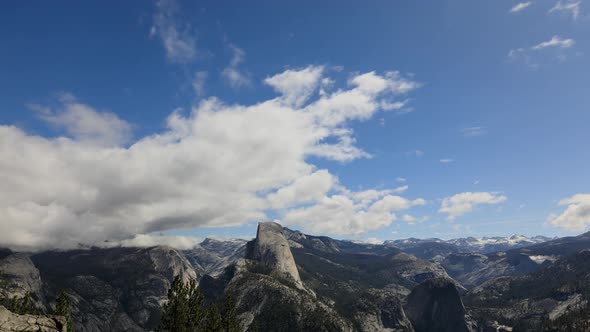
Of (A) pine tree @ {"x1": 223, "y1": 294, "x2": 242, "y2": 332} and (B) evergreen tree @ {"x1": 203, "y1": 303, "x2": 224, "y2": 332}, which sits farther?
(A) pine tree @ {"x1": 223, "y1": 294, "x2": 242, "y2": 332}

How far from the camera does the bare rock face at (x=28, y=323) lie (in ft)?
243

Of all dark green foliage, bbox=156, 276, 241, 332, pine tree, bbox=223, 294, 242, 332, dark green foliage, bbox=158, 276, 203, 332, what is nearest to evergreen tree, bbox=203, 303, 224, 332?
dark green foliage, bbox=156, 276, 241, 332

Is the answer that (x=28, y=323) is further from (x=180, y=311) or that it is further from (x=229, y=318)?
(x=229, y=318)

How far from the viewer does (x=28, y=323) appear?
76.2 meters

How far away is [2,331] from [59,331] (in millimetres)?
10612

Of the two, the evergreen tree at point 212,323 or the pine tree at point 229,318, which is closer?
the evergreen tree at point 212,323

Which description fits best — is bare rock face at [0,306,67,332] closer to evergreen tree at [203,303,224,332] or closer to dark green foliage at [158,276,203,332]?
dark green foliage at [158,276,203,332]

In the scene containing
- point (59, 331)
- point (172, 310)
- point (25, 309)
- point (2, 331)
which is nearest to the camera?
point (2, 331)

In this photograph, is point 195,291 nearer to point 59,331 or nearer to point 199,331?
point 199,331

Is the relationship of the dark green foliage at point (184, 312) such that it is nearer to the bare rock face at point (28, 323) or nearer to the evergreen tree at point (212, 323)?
the evergreen tree at point (212, 323)

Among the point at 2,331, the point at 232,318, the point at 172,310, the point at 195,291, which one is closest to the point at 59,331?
the point at 2,331

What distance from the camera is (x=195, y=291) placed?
116 metres

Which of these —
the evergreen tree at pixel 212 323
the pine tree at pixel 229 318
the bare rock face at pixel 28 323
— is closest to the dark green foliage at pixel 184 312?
the evergreen tree at pixel 212 323

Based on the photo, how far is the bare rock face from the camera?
73.9 metres
